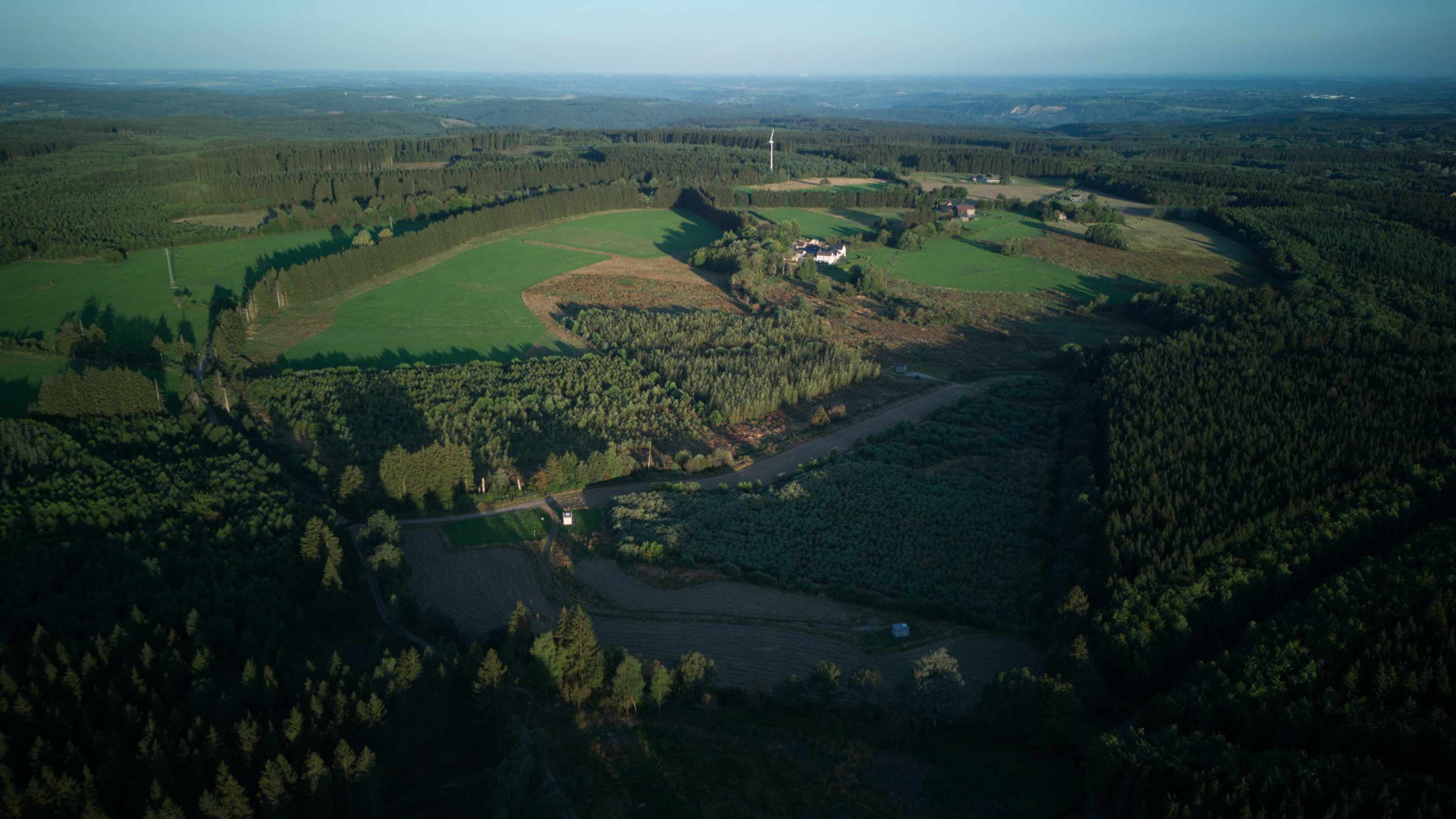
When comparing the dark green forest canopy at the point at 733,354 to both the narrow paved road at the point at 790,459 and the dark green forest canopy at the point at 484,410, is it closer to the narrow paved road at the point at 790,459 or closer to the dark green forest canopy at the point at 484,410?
the dark green forest canopy at the point at 484,410

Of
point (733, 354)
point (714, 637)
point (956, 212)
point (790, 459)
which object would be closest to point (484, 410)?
point (790, 459)

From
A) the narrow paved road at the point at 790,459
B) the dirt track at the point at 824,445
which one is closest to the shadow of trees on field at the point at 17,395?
the narrow paved road at the point at 790,459


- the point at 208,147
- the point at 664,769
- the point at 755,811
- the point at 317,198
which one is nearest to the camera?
the point at 755,811

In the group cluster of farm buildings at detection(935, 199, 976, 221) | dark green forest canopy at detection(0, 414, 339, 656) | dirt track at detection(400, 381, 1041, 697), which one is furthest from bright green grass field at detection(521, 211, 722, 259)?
dirt track at detection(400, 381, 1041, 697)

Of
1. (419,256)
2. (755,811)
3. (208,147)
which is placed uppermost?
(208,147)

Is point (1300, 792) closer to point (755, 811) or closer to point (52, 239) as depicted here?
point (755, 811)

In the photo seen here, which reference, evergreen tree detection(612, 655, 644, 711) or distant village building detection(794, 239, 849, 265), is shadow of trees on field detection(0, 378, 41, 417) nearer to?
evergreen tree detection(612, 655, 644, 711)

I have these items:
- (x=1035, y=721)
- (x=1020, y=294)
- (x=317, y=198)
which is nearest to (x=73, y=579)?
(x=1035, y=721)
